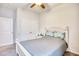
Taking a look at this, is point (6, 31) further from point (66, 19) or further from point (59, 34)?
point (66, 19)

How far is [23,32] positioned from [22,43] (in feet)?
0.66

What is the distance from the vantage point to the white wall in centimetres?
156

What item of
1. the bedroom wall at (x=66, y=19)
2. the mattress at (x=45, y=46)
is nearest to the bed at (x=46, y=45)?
the mattress at (x=45, y=46)

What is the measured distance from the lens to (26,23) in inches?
63.1

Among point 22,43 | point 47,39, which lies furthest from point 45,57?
point 22,43

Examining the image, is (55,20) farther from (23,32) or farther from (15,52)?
(15,52)

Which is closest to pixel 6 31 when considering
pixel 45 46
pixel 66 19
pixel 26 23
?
pixel 26 23

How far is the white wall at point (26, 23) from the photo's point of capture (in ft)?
5.13

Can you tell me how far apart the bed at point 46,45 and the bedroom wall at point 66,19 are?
11cm

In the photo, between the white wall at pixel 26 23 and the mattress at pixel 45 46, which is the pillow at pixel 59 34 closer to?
the mattress at pixel 45 46

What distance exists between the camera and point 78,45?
1540 millimetres

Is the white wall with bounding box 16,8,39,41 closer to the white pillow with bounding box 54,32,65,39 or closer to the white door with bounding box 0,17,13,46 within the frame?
the white door with bounding box 0,17,13,46

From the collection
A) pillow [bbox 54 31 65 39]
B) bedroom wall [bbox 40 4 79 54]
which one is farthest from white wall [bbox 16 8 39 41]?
pillow [bbox 54 31 65 39]

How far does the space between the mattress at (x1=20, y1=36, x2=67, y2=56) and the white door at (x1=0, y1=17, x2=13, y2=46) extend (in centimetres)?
26
